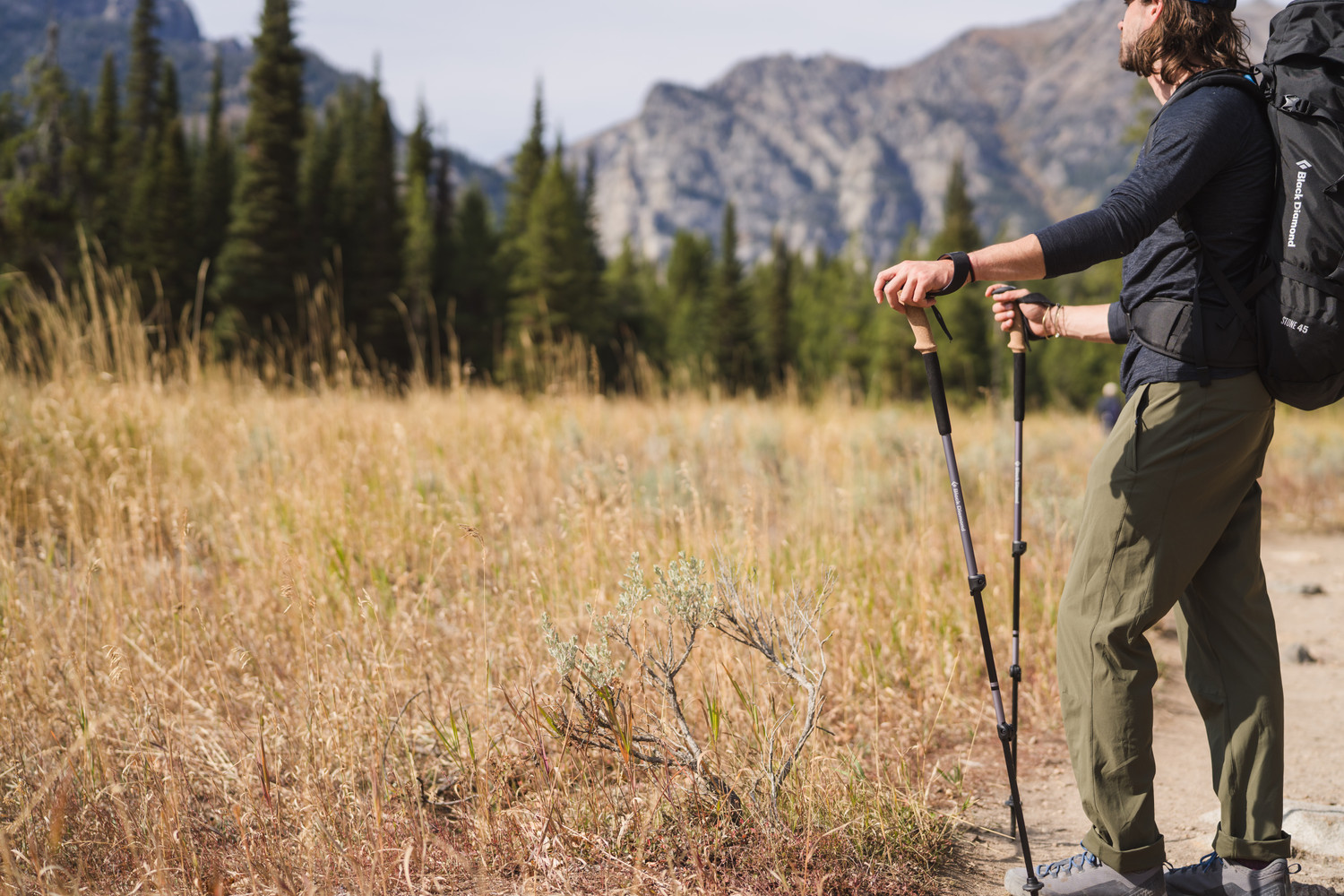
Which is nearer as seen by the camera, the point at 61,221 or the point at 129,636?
the point at 129,636

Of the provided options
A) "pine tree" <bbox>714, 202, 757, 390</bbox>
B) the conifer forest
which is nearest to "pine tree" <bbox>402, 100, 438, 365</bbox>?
the conifer forest

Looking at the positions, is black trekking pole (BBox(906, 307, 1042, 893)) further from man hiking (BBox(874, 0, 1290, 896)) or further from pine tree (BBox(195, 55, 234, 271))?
pine tree (BBox(195, 55, 234, 271))

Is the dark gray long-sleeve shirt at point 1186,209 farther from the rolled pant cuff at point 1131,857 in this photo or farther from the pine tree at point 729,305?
the pine tree at point 729,305

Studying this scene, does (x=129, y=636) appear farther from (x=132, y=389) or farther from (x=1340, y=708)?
(x=1340, y=708)

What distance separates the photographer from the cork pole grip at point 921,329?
1910 millimetres

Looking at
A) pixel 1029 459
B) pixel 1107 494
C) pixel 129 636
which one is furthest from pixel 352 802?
pixel 1029 459

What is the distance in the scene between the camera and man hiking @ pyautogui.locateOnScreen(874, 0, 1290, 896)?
1776 millimetres

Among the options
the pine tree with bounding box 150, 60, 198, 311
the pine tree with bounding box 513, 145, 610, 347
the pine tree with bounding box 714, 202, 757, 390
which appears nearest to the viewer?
the pine tree with bounding box 150, 60, 198, 311

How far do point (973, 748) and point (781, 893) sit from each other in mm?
1417

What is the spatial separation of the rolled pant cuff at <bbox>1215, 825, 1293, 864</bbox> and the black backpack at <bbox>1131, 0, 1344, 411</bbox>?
108 cm

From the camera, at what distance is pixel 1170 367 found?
6.09 ft

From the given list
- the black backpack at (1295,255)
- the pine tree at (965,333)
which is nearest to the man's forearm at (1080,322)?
the black backpack at (1295,255)

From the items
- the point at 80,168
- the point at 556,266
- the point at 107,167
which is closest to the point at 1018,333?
the point at 80,168

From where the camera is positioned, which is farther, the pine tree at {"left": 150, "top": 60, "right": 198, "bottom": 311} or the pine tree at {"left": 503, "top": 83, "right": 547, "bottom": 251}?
the pine tree at {"left": 503, "top": 83, "right": 547, "bottom": 251}
